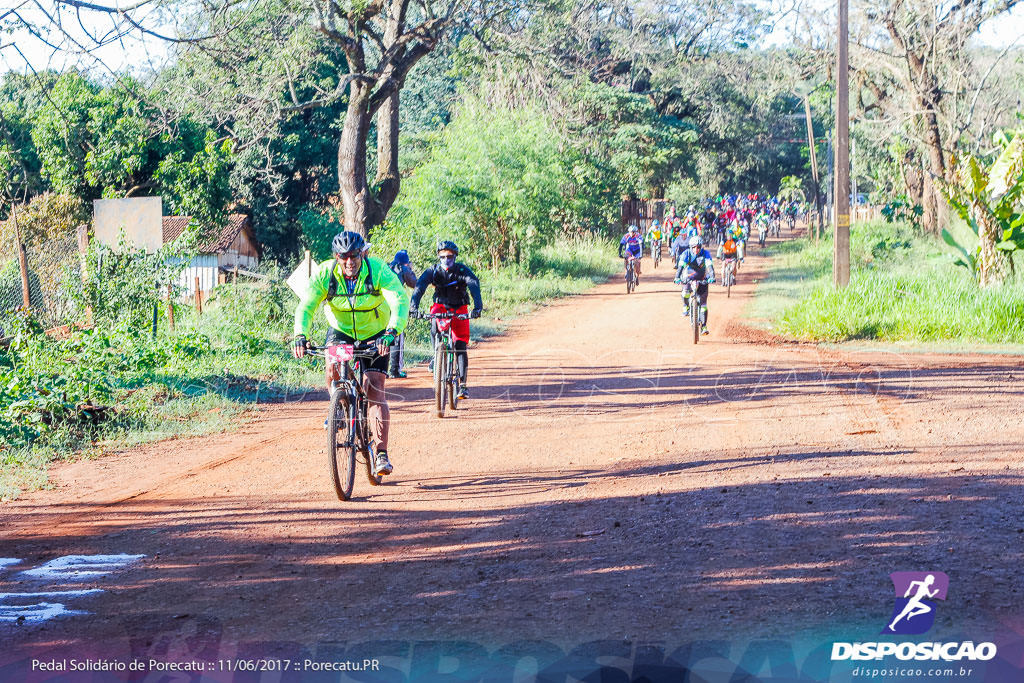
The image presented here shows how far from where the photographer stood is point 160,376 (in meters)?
13.0

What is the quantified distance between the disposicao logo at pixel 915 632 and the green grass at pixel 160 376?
6.65 metres

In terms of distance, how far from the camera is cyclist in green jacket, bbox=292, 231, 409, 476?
7719 millimetres

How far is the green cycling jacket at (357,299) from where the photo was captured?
306 inches

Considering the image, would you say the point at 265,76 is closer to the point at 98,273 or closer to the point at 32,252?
the point at 32,252

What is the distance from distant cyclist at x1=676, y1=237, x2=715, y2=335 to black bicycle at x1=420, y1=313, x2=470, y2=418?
6.65 meters

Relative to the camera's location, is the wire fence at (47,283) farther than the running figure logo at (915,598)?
Yes

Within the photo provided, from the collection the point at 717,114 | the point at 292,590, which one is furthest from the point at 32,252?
the point at 717,114

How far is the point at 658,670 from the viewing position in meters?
4.46

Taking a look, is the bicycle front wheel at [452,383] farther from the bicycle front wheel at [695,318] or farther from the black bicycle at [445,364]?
the bicycle front wheel at [695,318]

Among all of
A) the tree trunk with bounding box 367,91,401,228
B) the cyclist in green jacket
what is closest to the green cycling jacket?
the cyclist in green jacket

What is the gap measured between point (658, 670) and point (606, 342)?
13.3 metres

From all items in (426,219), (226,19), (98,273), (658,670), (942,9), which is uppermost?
(942,9)

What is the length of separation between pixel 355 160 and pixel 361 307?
502 inches

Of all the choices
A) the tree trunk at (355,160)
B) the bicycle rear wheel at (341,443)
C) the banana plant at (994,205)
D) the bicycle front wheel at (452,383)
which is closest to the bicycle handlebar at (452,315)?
the bicycle front wheel at (452,383)
